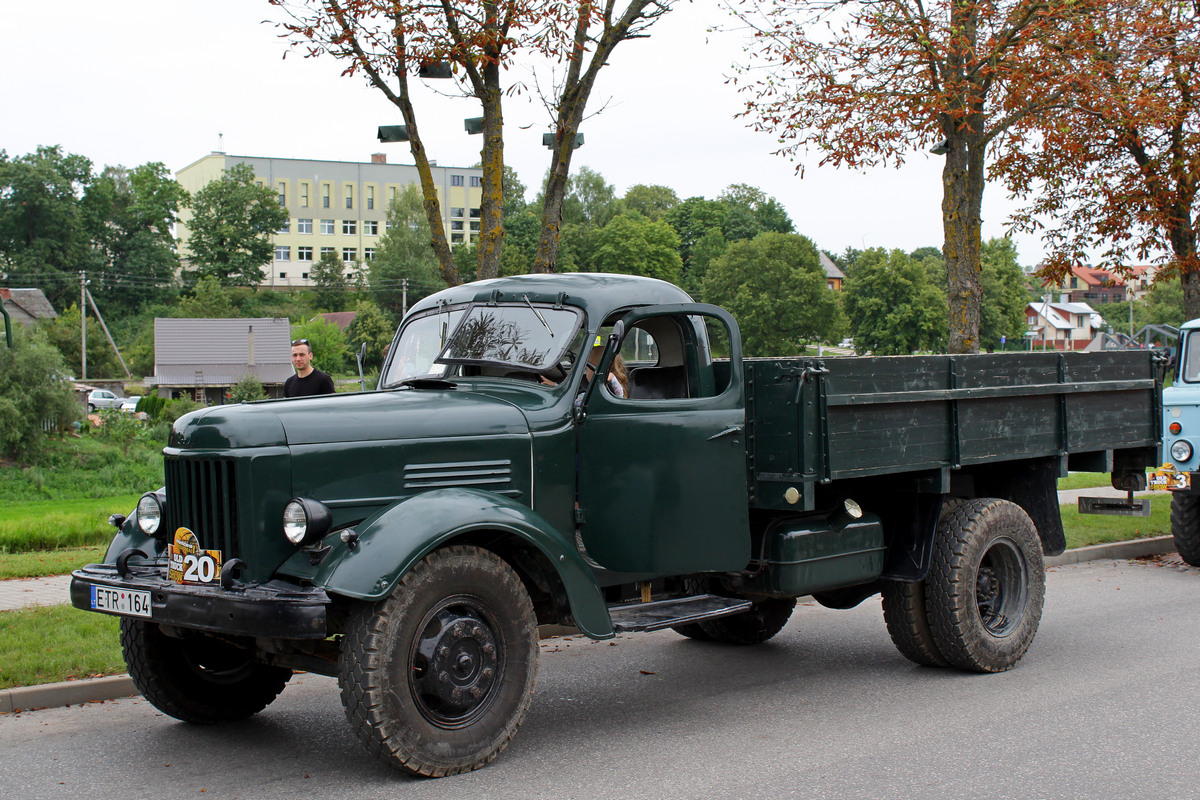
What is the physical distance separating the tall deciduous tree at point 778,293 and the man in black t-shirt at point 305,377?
69627 mm

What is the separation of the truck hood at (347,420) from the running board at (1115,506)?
6.03 meters

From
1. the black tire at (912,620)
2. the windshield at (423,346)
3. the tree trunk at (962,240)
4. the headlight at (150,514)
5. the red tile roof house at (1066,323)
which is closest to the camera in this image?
the headlight at (150,514)

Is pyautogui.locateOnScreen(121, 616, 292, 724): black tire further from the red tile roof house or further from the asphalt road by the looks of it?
the red tile roof house

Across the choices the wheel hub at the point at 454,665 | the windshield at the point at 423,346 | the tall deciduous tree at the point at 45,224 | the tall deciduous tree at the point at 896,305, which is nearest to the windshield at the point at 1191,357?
the windshield at the point at 423,346

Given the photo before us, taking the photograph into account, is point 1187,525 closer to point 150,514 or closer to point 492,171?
point 492,171

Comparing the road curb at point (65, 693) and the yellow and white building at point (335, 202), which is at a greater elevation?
the yellow and white building at point (335, 202)

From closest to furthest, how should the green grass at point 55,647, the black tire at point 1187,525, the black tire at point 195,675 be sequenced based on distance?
1. the black tire at point 195,675
2. the green grass at point 55,647
3. the black tire at point 1187,525

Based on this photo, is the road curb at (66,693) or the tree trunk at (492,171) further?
the tree trunk at (492,171)

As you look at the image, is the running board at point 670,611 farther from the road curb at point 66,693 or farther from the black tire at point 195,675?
the road curb at point 66,693

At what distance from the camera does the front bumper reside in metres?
4.73

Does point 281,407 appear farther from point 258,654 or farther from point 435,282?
point 435,282

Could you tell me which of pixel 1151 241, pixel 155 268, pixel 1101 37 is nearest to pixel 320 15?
pixel 1101 37

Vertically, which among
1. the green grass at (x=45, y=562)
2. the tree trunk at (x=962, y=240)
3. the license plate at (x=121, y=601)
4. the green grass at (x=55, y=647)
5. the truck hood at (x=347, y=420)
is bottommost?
the green grass at (x=45, y=562)

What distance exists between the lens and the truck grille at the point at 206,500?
509cm
